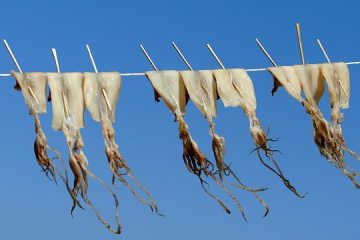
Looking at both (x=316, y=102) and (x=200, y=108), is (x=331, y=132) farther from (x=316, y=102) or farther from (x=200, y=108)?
(x=200, y=108)

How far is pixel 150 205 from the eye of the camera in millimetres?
7117

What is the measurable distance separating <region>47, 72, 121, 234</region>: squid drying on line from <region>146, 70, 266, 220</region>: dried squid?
2.05 ft

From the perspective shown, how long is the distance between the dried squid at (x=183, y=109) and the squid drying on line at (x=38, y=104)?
91cm

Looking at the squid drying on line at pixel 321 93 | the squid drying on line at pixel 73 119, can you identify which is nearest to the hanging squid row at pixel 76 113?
the squid drying on line at pixel 73 119

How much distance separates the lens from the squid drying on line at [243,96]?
776 centimetres

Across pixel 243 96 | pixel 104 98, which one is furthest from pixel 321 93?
pixel 104 98

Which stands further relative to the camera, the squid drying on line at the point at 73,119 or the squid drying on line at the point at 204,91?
the squid drying on line at the point at 204,91

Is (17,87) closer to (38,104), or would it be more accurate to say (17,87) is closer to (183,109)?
(38,104)

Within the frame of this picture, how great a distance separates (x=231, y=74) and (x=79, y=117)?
1.41 metres

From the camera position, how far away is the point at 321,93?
8.41 meters

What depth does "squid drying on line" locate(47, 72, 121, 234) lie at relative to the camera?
721 cm

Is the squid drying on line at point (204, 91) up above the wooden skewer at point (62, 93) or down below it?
below

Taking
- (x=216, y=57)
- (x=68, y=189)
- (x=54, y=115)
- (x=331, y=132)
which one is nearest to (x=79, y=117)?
(x=54, y=115)

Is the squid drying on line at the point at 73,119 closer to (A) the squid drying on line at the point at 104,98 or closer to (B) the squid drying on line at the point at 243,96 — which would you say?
(A) the squid drying on line at the point at 104,98
